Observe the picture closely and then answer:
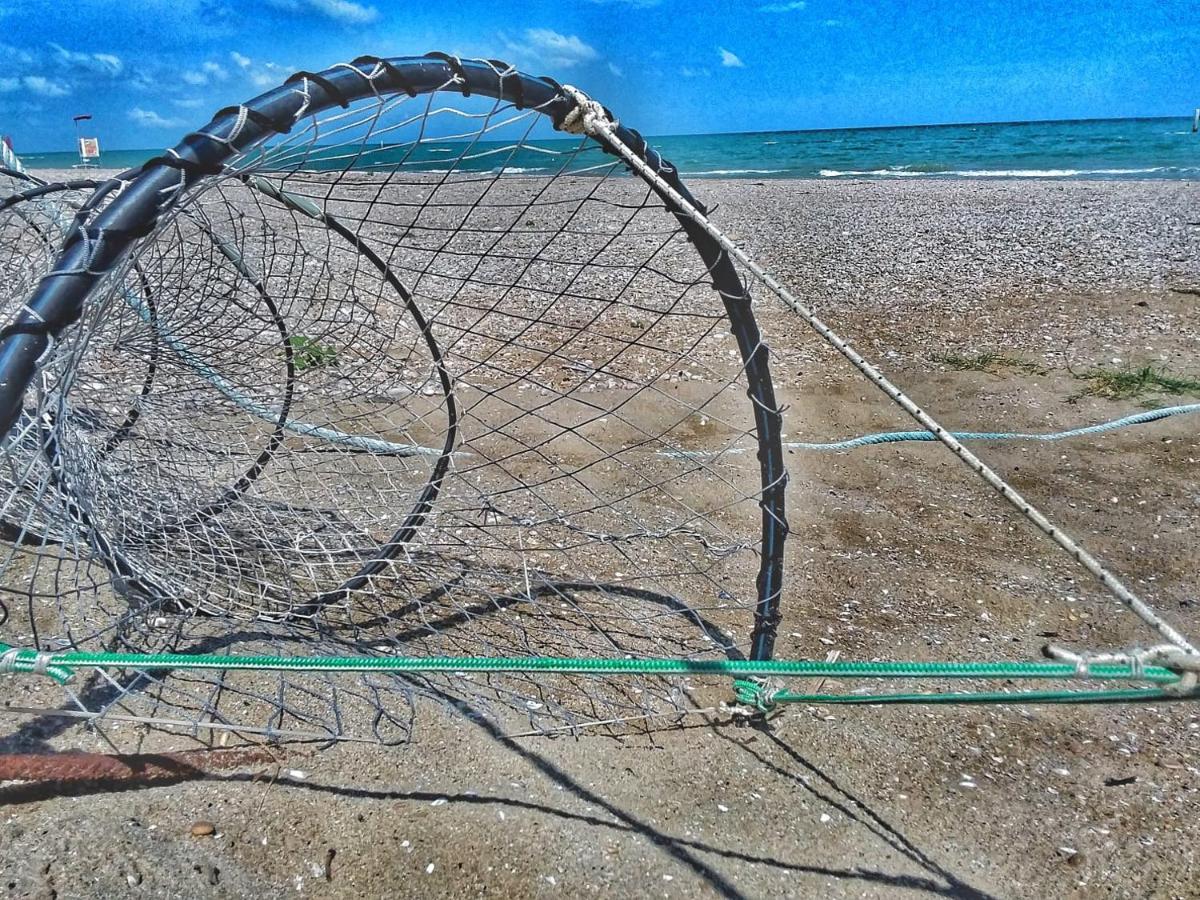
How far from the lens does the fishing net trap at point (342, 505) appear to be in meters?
1.64

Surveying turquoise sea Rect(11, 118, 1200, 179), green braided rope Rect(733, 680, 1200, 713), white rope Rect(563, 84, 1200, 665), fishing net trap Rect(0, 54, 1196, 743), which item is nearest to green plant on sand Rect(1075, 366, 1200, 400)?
fishing net trap Rect(0, 54, 1196, 743)

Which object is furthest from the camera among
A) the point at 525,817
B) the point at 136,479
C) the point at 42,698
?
the point at 136,479

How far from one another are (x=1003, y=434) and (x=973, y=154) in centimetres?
2957

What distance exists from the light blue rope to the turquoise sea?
Result: 10.4 metres

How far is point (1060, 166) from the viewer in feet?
77.7

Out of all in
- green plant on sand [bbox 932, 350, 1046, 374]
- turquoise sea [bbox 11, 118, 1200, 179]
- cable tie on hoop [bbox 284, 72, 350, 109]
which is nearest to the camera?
cable tie on hoop [bbox 284, 72, 350, 109]

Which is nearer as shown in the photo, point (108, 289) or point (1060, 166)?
point (108, 289)

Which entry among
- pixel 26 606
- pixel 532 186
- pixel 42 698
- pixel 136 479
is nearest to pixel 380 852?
pixel 42 698

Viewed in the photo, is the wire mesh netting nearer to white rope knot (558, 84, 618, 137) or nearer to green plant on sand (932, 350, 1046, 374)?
white rope knot (558, 84, 618, 137)

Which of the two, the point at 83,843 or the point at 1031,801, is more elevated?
the point at 83,843

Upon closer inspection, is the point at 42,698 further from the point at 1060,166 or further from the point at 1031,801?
the point at 1060,166

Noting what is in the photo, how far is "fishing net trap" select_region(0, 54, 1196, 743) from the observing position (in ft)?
5.38

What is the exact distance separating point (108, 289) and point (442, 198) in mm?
13759

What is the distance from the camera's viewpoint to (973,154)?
98.0 feet
